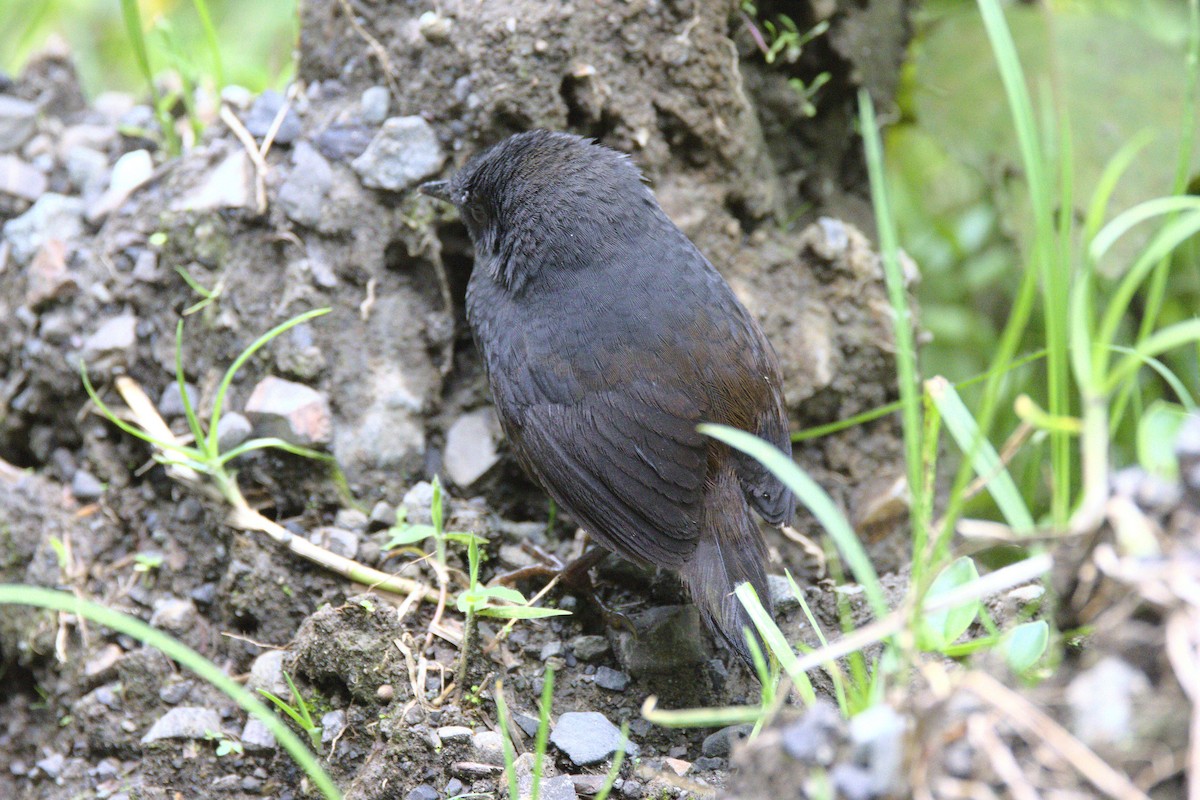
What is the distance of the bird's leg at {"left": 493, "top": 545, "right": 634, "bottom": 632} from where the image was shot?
3273 mm

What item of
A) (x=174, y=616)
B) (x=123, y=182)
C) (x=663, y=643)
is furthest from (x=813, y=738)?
(x=123, y=182)

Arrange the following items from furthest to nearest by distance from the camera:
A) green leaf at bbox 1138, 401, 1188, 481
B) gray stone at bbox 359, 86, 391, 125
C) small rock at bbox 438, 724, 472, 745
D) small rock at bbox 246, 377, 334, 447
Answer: gray stone at bbox 359, 86, 391, 125, small rock at bbox 246, 377, 334, 447, small rock at bbox 438, 724, 472, 745, green leaf at bbox 1138, 401, 1188, 481

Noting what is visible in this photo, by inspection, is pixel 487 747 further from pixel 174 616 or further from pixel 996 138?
pixel 996 138

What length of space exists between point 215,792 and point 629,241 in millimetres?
1999

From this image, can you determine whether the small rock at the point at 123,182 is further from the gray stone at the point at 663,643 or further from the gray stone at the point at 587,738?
the gray stone at the point at 587,738

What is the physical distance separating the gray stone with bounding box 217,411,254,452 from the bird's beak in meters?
0.96

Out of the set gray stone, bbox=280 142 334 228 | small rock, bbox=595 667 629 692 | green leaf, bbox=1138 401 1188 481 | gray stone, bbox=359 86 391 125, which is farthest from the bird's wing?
green leaf, bbox=1138 401 1188 481

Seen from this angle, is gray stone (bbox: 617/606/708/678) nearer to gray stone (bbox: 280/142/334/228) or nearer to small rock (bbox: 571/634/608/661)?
small rock (bbox: 571/634/608/661)

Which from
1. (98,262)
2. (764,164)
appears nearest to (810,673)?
(764,164)

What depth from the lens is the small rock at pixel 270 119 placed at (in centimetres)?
386

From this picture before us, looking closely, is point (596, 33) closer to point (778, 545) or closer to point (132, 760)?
point (778, 545)

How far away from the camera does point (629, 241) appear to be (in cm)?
341

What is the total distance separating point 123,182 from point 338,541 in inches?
68.1

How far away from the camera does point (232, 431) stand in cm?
344
